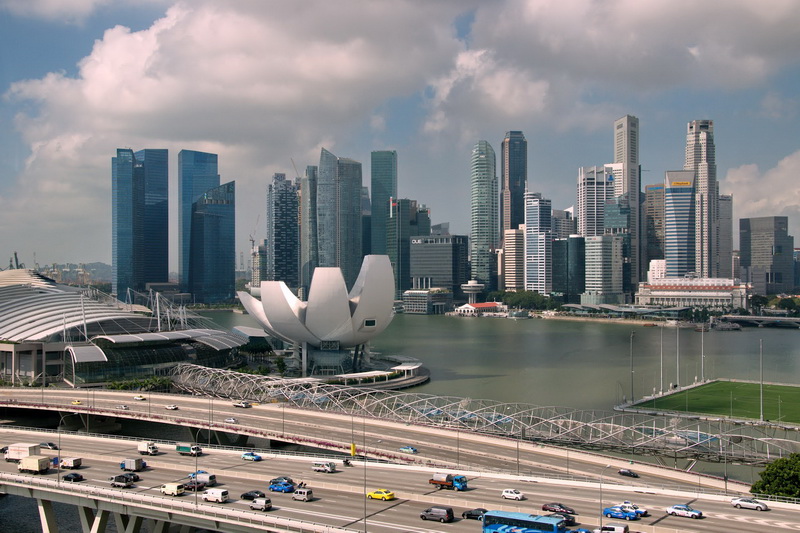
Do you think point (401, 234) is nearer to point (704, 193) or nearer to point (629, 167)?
point (629, 167)

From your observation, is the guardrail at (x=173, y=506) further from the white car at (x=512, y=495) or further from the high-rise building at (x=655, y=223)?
the high-rise building at (x=655, y=223)

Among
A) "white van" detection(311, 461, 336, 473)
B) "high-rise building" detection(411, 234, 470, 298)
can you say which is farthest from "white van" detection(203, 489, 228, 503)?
"high-rise building" detection(411, 234, 470, 298)

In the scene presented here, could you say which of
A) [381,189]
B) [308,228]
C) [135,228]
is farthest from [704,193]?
[135,228]

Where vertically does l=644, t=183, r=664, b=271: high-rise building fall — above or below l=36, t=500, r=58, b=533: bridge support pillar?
above

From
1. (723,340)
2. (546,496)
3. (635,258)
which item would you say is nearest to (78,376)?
(546,496)

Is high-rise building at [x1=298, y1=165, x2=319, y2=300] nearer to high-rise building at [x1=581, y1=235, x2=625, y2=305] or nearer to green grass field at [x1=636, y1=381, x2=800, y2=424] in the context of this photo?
high-rise building at [x1=581, y1=235, x2=625, y2=305]

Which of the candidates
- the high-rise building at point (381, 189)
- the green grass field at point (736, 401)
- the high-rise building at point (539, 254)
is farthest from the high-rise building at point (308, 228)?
the green grass field at point (736, 401)

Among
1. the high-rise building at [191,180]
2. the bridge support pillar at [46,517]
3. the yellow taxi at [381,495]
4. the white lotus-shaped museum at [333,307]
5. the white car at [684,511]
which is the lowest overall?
the bridge support pillar at [46,517]
